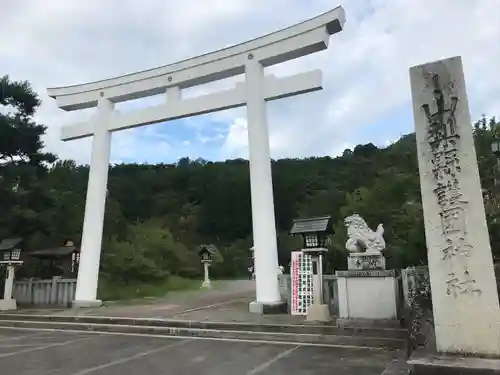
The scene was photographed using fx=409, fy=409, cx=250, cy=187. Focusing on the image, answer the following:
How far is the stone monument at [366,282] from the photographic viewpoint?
22.3 feet

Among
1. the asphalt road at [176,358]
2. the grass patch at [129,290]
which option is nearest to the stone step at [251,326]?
the asphalt road at [176,358]

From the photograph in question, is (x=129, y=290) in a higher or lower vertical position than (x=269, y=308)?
higher

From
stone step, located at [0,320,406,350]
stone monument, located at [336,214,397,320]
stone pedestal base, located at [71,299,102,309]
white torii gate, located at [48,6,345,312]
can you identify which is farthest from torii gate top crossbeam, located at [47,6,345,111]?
stone step, located at [0,320,406,350]

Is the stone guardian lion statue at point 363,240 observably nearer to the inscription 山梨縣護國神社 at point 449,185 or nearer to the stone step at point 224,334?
the stone step at point 224,334

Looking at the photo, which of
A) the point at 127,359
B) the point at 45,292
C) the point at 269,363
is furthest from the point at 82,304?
the point at 269,363

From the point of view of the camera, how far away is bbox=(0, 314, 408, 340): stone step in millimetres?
6482

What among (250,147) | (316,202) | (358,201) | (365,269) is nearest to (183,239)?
(316,202)

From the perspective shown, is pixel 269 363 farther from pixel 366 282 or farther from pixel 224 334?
pixel 366 282

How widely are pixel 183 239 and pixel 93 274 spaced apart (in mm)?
28441

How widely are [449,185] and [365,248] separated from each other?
3.25 meters

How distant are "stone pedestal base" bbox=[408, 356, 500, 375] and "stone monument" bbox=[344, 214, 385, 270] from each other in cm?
330

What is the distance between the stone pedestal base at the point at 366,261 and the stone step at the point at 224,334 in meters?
1.23

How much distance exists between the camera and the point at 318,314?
772 centimetres

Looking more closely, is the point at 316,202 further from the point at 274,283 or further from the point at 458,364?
the point at 458,364
